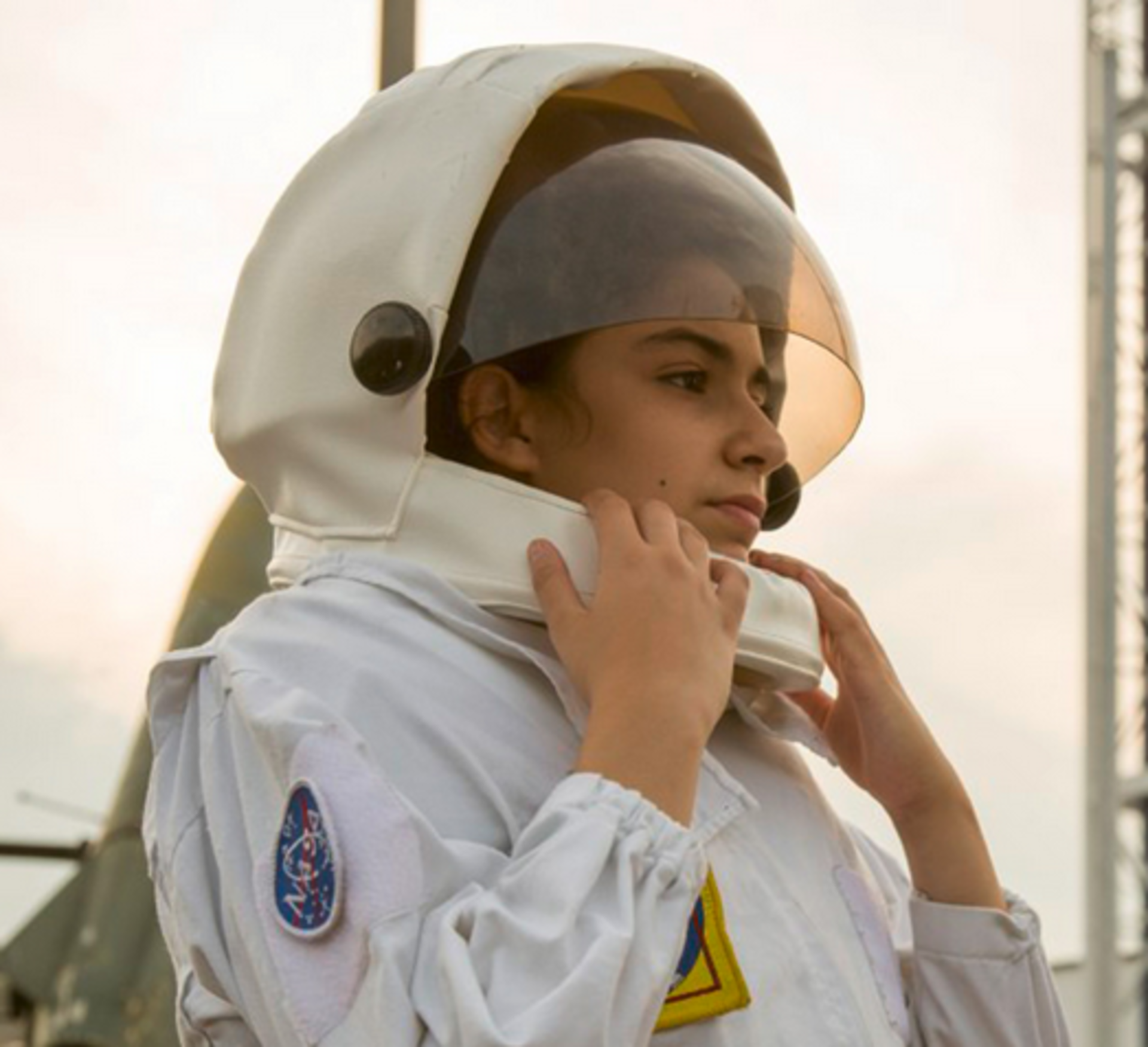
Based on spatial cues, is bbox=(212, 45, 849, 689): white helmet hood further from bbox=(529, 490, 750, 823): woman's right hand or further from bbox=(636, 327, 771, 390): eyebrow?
bbox=(636, 327, 771, 390): eyebrow

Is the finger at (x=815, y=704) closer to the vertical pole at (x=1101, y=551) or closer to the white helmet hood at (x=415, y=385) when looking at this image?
→ the white helmet hood at (x=415, y=385)

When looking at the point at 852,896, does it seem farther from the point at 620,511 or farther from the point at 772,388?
the point at 772,388

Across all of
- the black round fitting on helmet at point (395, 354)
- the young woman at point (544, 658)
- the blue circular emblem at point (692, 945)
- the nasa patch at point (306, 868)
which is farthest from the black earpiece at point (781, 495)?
the nasa patch at point (306, 868)

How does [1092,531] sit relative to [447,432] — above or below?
below

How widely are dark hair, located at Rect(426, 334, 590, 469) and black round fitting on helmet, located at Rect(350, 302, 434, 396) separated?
0.21ft

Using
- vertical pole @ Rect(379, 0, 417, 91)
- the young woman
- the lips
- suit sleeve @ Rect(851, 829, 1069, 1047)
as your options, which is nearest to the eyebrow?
the young woman

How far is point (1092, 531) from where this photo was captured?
6.62m

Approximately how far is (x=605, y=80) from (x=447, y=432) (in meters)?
0.33

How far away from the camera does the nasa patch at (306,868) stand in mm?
1259

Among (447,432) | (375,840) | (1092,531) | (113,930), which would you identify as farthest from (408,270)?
(113,930)

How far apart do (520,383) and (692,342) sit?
0.44ft

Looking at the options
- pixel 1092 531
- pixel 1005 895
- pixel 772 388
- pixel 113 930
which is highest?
pixel 772 388

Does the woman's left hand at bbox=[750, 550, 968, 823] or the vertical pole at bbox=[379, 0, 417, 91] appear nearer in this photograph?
the woman's left hand at bbox=[750, 550, 968, 823]

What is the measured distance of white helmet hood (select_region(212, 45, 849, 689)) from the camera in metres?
1.50
